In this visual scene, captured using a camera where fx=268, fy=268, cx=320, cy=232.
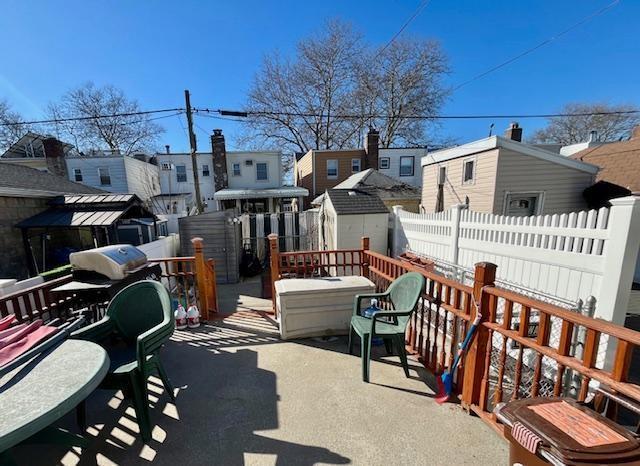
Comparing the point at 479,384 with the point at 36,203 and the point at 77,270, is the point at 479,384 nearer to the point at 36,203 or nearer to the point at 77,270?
the point at 77,270

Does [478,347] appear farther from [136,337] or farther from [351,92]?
[351,92]

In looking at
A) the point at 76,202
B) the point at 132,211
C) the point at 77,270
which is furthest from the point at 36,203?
the point at 77,270

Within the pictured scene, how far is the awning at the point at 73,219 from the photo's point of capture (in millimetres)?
5898

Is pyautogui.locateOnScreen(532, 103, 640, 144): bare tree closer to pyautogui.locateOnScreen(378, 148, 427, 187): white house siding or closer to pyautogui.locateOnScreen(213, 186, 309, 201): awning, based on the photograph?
pyautogui.locateOnScreen(378, 148, 427, 187): white house siding

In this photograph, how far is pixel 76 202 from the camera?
675 cm

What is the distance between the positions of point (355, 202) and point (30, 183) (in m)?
8.98

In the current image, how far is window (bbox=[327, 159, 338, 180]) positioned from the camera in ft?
52.7

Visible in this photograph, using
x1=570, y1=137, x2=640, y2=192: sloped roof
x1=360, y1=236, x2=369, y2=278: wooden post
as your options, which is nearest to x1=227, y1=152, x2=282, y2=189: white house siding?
x1=360, y1=236, x2=369, y2=278: wooden post

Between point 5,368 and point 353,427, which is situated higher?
point 5,368

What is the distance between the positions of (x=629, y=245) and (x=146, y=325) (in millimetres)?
4467

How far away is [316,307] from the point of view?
331cm

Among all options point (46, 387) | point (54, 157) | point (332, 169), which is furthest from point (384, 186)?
point (54, 157)

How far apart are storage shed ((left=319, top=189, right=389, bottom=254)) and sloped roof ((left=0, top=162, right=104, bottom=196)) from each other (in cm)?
732

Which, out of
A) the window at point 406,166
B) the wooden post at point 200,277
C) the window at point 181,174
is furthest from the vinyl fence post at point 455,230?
the window at point 181,174
